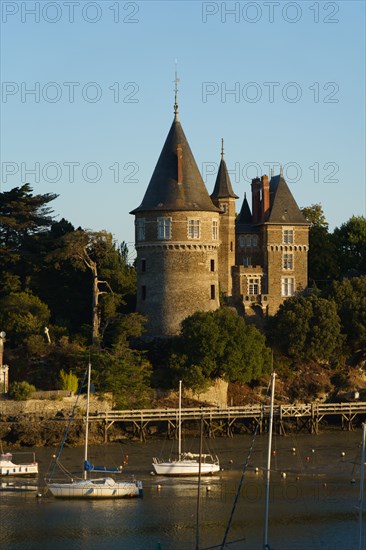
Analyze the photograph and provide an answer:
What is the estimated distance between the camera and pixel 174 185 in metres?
85.8

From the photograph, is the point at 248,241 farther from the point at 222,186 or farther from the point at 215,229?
the point at 215,229

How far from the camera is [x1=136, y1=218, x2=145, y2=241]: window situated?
86.4 metres

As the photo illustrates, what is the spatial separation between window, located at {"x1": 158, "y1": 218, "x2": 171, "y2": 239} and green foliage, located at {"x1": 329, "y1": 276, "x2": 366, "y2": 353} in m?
11.1

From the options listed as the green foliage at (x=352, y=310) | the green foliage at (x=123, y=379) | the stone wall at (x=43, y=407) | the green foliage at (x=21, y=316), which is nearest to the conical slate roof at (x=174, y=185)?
the green foliage at (x=21, y=316)

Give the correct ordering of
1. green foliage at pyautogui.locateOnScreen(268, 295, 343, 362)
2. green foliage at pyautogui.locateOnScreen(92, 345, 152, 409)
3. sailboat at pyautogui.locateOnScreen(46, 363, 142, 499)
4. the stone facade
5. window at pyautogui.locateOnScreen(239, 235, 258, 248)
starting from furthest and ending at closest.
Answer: window at pyautogui.locateOnScreen(239, 235, 258, 248) → the stone facade → green foliage at pyautogui.locateOnScreen(268, 295, 343, 362) → green foliage at pyautogui.locateOnScreen(92, 345, 152, 409) → sailboat at pyautogui.locateOnScreen(46, 363, 142, 499)

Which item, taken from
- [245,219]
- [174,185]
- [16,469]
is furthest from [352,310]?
[16,469]

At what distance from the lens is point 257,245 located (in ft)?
306

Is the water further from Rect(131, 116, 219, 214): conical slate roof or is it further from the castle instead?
Rect(131, 116, 219, 214): conical slate roof

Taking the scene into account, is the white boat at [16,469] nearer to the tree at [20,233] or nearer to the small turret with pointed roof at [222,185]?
the tree at [20,233]

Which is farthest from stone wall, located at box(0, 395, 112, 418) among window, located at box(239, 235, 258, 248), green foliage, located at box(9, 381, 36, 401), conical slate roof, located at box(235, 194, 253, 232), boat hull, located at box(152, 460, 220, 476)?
conical slate roof, located at box(235, 194, 253, 232)

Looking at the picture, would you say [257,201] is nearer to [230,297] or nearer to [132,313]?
[230,297]

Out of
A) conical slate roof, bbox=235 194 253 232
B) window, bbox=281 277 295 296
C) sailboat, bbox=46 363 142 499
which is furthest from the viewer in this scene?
conical slate roof, bbox=235 194 253 232

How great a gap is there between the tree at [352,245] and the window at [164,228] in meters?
17.5

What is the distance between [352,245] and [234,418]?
30411 mm
